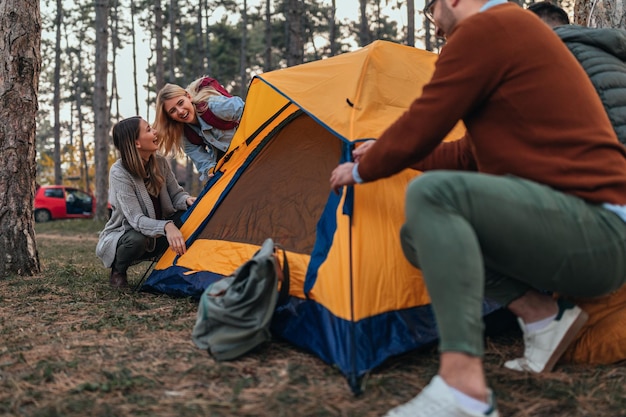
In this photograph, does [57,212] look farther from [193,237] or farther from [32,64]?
[193,237]

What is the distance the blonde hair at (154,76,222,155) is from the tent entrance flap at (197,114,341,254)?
84 centimetres

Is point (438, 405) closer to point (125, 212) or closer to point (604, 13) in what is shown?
point (125, 212)

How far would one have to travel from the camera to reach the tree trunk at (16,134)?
4.98 metres

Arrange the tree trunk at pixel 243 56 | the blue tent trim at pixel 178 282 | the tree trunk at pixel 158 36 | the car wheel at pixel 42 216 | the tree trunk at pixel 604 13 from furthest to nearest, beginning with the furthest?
the tree trunk at pixel 243 56 < the car wheel at pixel 42 216 < the tree trunk at pixel 158 36 < the tree trunk at pixel 604 13 < the blue tent trim at pixel 178 282

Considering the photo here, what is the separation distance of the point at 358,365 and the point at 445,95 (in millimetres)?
1151

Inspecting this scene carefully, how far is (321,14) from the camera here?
95.9ft

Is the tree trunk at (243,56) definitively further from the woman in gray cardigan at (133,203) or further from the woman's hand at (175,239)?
the woman's hand at (175,239)

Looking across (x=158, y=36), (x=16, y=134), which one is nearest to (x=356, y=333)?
(x=16, y=134)

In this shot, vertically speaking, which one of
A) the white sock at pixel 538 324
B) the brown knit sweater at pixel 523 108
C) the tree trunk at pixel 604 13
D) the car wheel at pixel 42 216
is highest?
the tree trunk at pixel 604 13

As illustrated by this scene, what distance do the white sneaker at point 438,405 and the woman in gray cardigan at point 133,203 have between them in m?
2.64

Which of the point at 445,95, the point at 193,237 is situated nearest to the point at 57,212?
the point at 193,237

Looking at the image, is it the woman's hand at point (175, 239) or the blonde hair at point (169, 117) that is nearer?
the woman's hand at point (175, 239)

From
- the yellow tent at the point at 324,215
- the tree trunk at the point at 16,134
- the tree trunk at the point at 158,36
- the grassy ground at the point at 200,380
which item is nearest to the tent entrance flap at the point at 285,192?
the yellow tent at the point at 324,215

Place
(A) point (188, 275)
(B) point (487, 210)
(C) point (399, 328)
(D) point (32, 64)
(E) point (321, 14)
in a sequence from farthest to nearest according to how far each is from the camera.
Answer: (E) point (321, 14)
(D) point (32, 64)
(A) point (188, 275)
(C) point (399, 328)
(B) point (487, 210)
